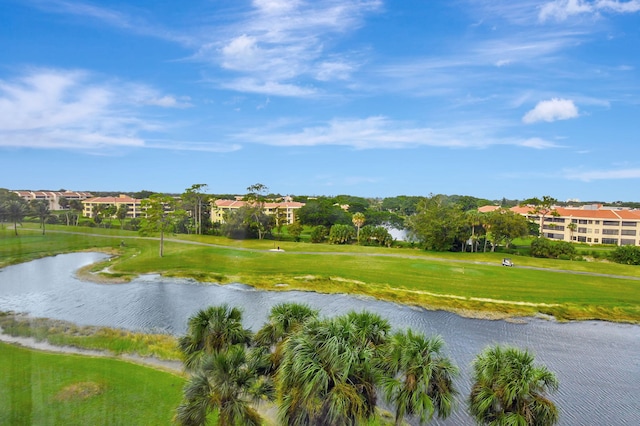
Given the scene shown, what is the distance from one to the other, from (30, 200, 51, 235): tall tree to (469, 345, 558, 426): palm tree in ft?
29.3

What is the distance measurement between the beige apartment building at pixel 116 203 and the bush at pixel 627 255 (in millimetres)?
30946

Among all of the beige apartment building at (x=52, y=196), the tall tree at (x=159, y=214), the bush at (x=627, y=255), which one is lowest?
the bush at (x=627, y=255)

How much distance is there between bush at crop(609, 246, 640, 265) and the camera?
26.0m

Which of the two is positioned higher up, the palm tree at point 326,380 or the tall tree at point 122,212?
Answer: the tall tree at point 122,212

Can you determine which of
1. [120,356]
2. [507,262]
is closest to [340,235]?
[507,262]

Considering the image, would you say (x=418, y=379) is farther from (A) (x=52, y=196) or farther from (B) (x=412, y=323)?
(B) (x=412, y=323)

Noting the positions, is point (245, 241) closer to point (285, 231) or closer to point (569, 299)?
point (285, 231)

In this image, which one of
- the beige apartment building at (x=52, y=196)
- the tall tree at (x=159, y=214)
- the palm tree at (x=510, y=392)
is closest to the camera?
the palm tree at (x=510, y=392)

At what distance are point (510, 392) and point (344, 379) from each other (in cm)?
258

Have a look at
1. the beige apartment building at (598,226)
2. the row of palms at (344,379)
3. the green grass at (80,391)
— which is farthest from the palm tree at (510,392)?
the beige apartment building at (598,226)

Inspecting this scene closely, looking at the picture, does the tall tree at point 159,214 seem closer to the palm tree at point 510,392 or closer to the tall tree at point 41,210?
the tall tree at point 41,210

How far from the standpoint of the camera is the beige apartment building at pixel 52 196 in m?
7.34

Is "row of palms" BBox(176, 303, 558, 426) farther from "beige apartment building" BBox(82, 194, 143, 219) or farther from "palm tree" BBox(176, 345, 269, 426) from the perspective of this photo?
"beige apartment building" BBox(82, 194, 143, 219)

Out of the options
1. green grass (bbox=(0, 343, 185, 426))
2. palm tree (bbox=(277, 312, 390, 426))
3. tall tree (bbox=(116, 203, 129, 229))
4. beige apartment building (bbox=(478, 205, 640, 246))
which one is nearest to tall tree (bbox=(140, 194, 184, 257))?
tall tree (bbox=(116, 203, 129, 229))
